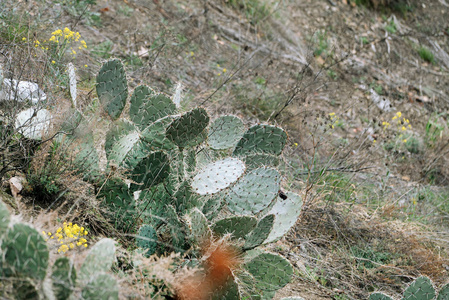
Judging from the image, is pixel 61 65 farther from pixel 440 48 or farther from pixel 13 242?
pixel 440 48

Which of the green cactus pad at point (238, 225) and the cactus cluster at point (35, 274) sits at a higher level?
the cactus cluster at point (35, 274)

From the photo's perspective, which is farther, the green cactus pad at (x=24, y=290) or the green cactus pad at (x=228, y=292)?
the green cactus pad at (x=228, y=292)

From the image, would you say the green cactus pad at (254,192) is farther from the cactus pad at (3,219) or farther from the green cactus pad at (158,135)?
the cactus pad at (3,219)

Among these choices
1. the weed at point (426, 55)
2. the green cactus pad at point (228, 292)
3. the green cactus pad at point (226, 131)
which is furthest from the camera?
the weed at point (426, 55)

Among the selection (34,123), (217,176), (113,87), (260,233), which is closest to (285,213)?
(260,233)

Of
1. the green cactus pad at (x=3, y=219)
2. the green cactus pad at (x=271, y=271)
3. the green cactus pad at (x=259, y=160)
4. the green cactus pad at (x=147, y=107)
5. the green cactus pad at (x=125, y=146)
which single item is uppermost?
the green cactus pad at (x=3, y=219)

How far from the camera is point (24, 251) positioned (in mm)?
1476

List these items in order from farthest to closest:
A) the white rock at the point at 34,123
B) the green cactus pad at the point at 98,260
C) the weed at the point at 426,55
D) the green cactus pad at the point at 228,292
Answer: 1. the weed at the point at 426,55
2. the white rock at the point at 34,123
3. the green cactus pad at the point at 228,292
4. the green cactus pad at the point at 98,260

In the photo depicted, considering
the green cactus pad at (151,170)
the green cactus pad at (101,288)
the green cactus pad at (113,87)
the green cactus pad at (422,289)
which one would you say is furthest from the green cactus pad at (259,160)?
the green cactus pad at (101,288)

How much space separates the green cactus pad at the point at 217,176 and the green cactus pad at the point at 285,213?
449 mm

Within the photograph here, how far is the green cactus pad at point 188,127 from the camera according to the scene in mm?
2389

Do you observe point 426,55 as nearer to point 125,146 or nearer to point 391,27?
point 391,27

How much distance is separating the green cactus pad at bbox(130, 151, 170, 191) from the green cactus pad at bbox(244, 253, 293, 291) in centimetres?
69

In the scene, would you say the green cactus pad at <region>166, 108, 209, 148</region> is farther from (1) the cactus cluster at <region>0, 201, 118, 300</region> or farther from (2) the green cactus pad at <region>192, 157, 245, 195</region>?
(1) the cactus cluster at <region>0, 201, 118, 300</region>
